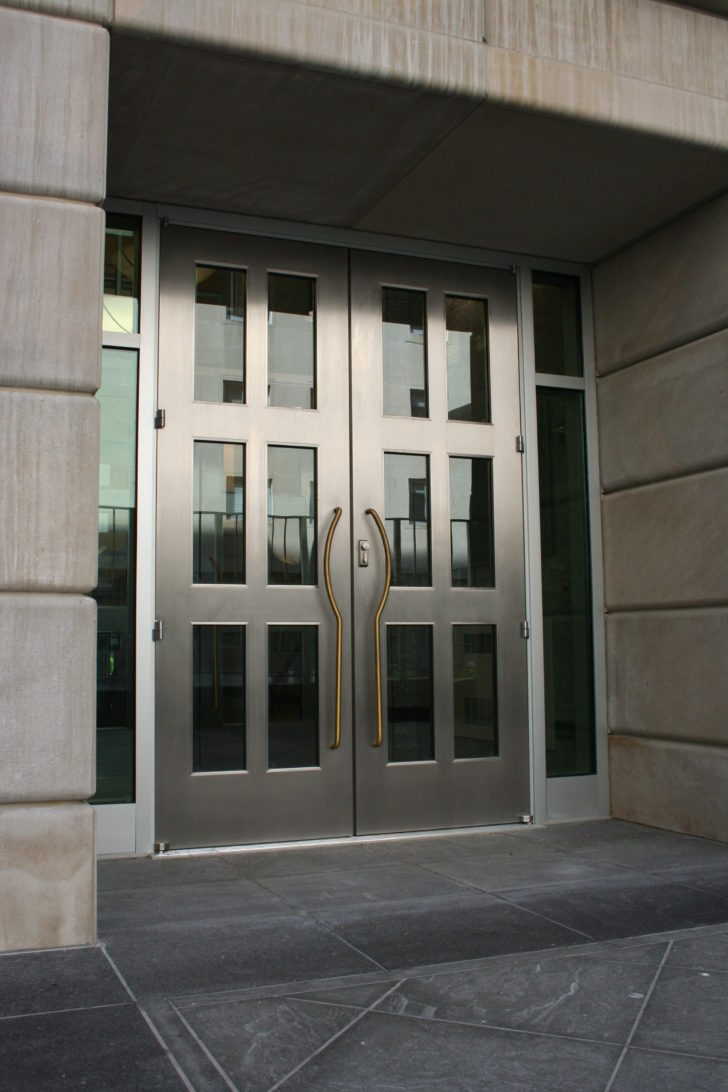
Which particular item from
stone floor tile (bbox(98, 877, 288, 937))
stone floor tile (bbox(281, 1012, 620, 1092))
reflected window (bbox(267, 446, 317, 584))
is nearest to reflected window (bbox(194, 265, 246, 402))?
reflected window (bbox(267, 446, 317, 584))

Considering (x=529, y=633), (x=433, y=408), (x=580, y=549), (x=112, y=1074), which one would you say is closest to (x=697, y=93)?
(x=433, y=408)

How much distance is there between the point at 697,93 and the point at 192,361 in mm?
2697

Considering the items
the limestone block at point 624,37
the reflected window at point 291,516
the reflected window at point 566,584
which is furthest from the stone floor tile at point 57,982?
the limestone block at point 624,37

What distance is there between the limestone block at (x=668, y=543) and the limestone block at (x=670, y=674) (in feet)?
0.35

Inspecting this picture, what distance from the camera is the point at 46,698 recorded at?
333cm

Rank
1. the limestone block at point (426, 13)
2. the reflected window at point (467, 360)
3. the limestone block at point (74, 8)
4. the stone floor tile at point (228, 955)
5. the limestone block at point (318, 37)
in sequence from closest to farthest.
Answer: the stone floor tile at point (228, 955), the limestone block at point (74, 8), the limestone block at point (318, 37), the limestone block at point (426, 13), the reflected window at point (467, 360)

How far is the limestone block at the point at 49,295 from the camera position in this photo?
339cm

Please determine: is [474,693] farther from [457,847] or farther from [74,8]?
[74,8]

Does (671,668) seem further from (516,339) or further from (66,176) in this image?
(66,176)

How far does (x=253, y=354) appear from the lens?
207 inches

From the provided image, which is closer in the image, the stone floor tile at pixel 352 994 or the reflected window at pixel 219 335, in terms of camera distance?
the stone floor tile at pixel 352 994

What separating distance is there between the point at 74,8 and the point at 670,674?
4118 mm

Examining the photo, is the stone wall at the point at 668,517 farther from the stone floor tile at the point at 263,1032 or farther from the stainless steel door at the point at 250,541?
the stone floor tile at the point at 263,1032

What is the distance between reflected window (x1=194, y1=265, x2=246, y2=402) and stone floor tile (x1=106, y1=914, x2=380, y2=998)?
105 inches
